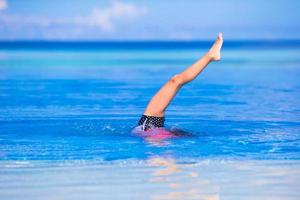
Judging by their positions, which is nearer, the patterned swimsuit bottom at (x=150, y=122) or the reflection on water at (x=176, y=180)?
the reflection on water at (x=176, y=180)

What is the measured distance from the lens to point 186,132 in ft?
25.6

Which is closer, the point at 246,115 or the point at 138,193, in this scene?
the point at 138,193

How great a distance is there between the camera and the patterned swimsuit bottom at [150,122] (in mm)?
7537

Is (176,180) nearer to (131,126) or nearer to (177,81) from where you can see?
(177,81)

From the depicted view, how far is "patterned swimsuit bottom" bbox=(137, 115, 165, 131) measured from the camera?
24.7 feet

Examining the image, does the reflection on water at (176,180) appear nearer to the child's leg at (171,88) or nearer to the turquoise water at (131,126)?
the turquoise water at (131,126)

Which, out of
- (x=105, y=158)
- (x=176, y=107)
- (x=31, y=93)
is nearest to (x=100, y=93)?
(x=31, y=93)

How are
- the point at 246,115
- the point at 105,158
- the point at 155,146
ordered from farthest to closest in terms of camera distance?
1. the point at 246,115
2. the point at 155,146
3. the point at 105,158

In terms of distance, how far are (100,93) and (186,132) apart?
6678mm

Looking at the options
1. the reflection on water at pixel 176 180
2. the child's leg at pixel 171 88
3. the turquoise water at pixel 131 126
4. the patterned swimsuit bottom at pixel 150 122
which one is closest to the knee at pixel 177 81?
the child's leg at pixel 171 88

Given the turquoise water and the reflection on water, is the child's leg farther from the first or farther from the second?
the reflection on water

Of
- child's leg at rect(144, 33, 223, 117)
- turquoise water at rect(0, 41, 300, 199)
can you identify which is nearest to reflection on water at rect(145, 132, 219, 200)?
turquoise water at rect(0, 41, 300, 199)

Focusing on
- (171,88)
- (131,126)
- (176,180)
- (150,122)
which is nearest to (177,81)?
(171,88)

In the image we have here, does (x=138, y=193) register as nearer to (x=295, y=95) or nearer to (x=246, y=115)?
(x=246, y=115)
